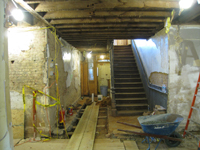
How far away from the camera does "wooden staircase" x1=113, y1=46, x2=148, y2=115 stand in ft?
16.9

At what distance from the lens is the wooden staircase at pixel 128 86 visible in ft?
16.9

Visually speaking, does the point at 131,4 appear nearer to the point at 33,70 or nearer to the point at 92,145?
the point at 33,70

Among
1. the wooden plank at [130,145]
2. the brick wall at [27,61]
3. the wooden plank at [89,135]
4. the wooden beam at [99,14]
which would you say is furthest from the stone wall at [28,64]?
the wooden plank at [130,145]

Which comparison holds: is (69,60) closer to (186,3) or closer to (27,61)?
(27,61)

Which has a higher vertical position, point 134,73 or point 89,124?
point 134,73

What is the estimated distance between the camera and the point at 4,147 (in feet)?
5.74

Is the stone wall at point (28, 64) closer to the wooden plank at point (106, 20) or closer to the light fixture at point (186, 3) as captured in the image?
the wooden plank at point (106, 20)

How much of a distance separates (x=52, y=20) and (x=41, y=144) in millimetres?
3481

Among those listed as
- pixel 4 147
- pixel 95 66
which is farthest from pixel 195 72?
pixel 95 66

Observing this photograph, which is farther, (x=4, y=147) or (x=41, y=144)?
(x=41, y=144)

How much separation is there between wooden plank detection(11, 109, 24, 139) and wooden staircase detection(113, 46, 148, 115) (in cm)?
335

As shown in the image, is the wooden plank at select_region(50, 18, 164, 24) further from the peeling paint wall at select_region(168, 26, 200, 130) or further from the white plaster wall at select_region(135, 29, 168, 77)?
the peeling paint wall at select_region(168, 26, 200, 130)

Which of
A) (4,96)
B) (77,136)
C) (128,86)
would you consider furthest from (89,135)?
(128,86)

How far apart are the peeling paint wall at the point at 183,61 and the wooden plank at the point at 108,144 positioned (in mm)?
1907
